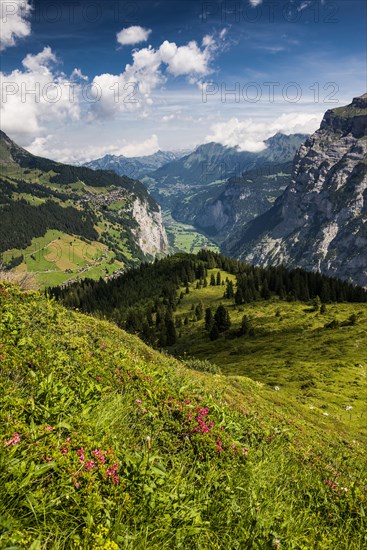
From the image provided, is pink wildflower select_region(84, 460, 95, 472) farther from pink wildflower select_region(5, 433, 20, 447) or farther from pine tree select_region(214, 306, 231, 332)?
pine tree select_region(214, 306, 231, 332)

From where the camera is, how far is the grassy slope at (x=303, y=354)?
39.7 m

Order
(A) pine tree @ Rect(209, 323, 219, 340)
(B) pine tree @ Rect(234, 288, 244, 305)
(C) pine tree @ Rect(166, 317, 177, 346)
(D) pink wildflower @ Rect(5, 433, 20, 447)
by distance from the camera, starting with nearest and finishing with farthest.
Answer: (D) pink wildflower @ Rect(5, 433, 20, 447), (A) pine tree @ Rect(209, 323, 219, 340), (C) pine tree @ Rect(166, 317, 177, 346), (B) pine tree @ Rect(234, 288, 244, 305)

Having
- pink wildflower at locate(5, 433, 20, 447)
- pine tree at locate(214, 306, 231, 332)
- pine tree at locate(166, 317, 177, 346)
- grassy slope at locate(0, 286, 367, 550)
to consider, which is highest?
pink wildflower at locate(5, 433, 20, 447)

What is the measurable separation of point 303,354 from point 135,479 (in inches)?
2645

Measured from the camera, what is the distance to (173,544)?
4.52 m

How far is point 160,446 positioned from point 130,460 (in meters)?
2.35

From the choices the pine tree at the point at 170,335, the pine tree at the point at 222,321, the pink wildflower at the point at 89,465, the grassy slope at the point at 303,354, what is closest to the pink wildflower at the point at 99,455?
the pink wildflower at the point at 89,465

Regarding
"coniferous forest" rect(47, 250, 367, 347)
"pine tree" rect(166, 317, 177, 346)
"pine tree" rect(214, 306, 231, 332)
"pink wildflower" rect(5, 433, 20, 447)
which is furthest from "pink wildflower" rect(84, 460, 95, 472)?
"pine tree" rect(166, 317, 177, 346)

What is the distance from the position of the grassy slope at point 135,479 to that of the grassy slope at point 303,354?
82.7 ft

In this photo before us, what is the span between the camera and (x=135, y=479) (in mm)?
5184

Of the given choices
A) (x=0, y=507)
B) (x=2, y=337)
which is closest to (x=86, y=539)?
(x=0, y=507)

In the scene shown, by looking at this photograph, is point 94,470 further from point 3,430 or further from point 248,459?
point 248,459

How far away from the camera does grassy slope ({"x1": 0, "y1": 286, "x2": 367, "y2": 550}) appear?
414cm

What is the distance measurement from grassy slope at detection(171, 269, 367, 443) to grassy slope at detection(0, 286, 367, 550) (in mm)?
25200
